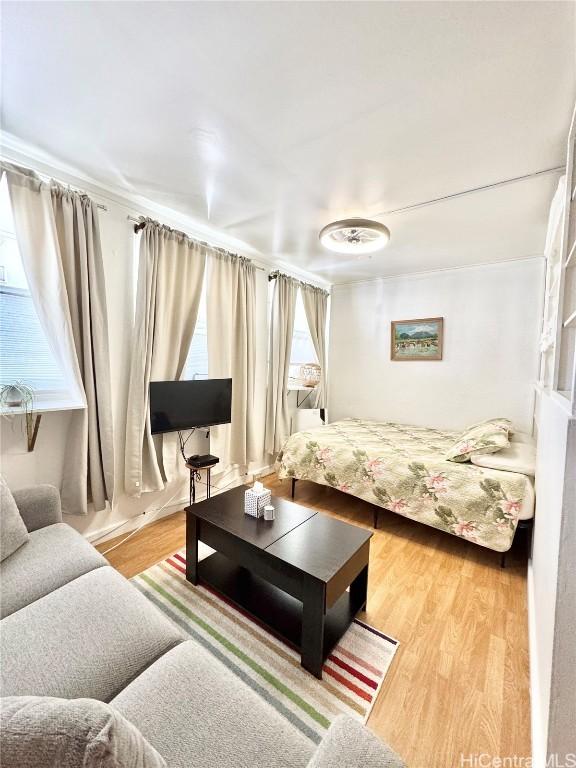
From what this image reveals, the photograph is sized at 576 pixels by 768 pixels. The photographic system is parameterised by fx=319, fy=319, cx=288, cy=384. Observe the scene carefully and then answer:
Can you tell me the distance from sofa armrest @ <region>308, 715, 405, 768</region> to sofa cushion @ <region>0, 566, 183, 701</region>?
0.62 m

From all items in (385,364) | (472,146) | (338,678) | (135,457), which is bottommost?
(338,678)

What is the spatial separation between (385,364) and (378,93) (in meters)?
3.23

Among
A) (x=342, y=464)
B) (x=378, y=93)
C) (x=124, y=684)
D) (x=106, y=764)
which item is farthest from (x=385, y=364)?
(x=106, y=764)

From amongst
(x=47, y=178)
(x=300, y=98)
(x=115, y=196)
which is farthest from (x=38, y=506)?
(x=300, y=98)

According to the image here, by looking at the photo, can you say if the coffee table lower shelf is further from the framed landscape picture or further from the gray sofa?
the framed landscape picture

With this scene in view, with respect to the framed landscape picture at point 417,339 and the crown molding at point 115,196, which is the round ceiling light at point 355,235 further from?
the framed landscape picture at point 417,339

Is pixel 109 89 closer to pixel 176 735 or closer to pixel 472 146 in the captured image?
pixel 472 146

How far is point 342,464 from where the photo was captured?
2.93 m

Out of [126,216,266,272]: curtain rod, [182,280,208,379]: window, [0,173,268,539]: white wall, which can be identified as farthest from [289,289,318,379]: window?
[0,173,268,539]: white wall

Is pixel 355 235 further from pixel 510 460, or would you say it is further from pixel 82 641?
pixel 82 641

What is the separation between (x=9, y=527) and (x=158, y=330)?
1525mm

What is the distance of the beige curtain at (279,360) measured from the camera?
147 inches

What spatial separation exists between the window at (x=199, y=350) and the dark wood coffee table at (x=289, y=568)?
1.32 meters

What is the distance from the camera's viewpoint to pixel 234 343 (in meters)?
3.23
